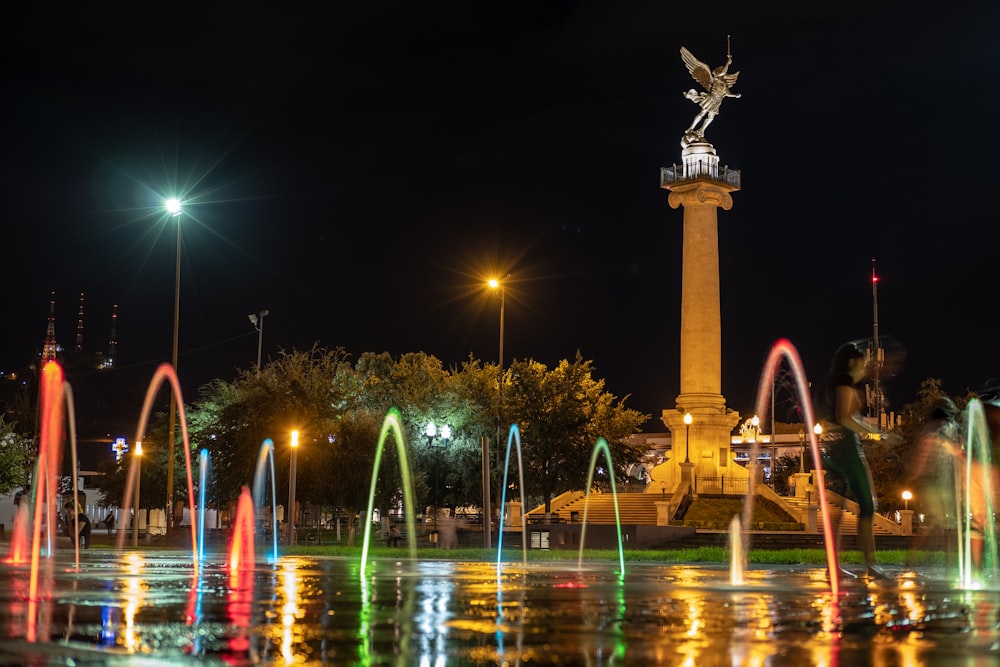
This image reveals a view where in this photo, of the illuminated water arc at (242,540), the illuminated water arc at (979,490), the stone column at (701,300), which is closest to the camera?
the illuminated water arc at (979,490)

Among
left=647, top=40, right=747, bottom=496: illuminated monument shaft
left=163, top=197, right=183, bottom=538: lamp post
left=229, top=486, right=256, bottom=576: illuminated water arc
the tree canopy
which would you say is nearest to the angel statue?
left=647, top=40, right=747, bottom=496: illuminated monument shaft

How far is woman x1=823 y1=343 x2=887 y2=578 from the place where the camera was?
1311 cm

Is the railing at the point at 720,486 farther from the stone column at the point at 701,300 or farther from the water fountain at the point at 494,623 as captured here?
the water fountain at the point at 494,623

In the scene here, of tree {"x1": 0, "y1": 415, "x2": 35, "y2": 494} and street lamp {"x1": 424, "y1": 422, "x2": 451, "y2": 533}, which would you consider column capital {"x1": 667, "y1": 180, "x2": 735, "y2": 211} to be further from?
tree {"x1": 0, "y1": 415, "x2": 35, "y2": 494}

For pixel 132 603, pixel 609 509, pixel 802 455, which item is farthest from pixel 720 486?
pixel 132 603

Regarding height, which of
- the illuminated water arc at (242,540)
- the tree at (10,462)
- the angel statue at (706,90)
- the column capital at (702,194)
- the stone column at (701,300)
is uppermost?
the angel statue at (706,90)

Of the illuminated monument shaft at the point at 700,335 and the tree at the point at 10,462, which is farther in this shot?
the illuminated monument shaft at the point at 700,335

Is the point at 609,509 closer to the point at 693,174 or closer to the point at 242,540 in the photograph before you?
the point at 693,174

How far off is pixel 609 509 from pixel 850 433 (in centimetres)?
4800

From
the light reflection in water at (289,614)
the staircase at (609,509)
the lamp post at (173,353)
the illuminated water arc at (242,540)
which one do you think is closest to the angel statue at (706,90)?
the staircase at (609,509)

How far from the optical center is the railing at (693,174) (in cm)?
6819

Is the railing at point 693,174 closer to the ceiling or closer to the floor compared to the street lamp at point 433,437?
closer to the ceiling

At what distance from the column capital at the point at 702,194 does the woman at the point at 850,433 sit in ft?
178

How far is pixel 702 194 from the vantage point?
220 feet
